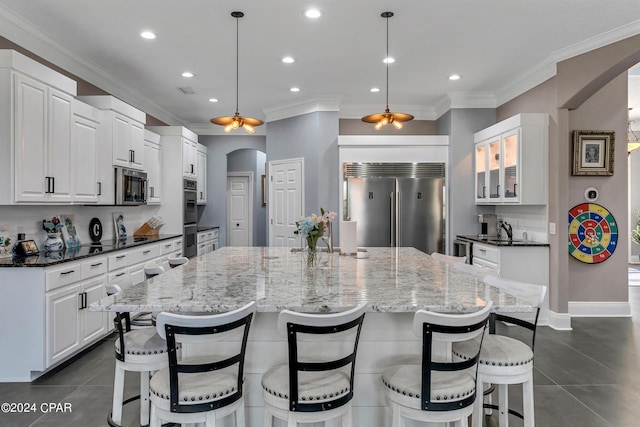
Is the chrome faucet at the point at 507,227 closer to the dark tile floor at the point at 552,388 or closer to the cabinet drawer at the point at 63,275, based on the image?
the dark tile floor at the point at 552,388

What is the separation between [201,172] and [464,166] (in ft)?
15.0

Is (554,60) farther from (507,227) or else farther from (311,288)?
(311,288)

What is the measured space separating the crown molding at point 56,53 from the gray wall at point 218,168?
2.07 metres

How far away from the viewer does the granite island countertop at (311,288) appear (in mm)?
1764

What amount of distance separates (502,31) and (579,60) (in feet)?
3.49

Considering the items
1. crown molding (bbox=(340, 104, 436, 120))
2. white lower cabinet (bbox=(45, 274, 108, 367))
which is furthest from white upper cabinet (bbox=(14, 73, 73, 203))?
crown molding (bbox=(340, 104, 436, 120))

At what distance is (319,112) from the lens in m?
6.02

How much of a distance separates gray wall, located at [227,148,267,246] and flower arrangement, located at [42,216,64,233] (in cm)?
518

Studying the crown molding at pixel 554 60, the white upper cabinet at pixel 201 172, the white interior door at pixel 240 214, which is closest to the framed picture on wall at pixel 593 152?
the crown molding at pixel 554 60

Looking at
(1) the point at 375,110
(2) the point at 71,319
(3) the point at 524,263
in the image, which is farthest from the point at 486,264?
(2) the point at 71,319

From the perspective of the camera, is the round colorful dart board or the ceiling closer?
the ceiling

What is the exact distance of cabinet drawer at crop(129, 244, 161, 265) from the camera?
436 cm

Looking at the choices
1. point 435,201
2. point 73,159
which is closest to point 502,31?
point 435,201

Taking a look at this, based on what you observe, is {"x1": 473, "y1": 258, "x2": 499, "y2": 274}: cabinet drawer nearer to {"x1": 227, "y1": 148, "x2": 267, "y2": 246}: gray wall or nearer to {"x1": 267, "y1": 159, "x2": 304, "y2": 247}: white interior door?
{"x1": 267, "y1": 159, "x2": 304, "y2": 247}: white interior door
